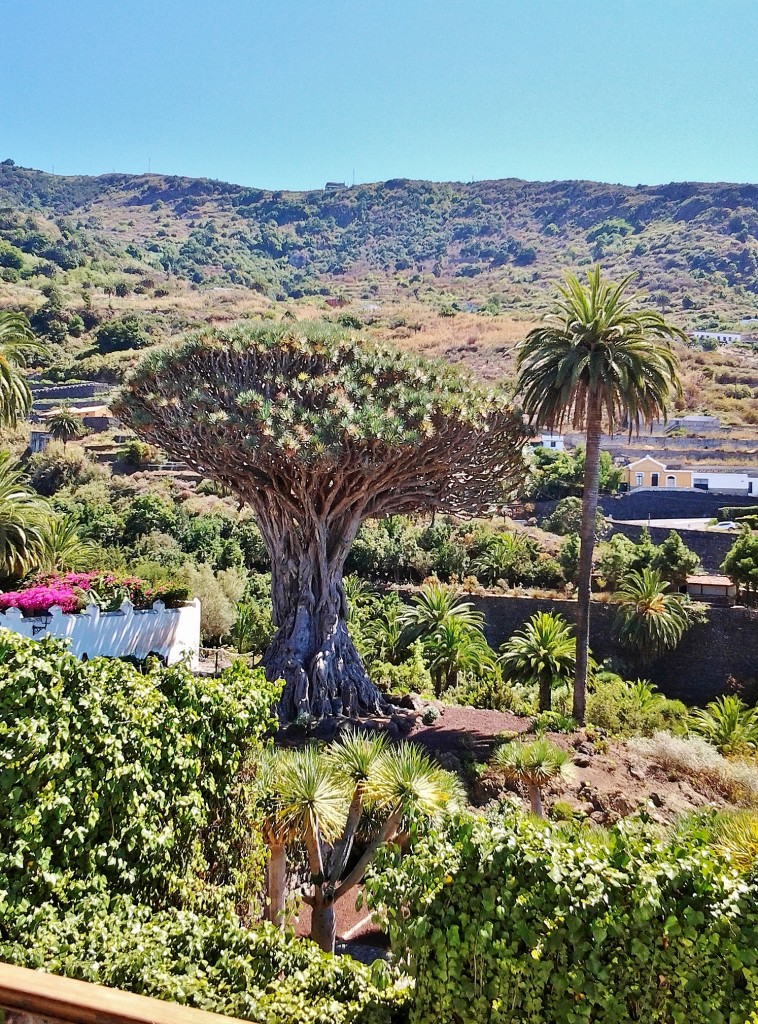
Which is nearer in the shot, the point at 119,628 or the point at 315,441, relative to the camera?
the point at 315,441

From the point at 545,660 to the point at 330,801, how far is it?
11078 millimetres

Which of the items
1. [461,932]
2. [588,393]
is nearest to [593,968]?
[461,932]

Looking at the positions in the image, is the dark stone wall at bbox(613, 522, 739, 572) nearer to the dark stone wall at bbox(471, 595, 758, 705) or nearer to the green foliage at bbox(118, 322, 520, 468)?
the dark stone wall at bbox(471, 595, 758, 705)

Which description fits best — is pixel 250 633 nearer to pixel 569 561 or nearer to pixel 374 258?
pixel 569 561

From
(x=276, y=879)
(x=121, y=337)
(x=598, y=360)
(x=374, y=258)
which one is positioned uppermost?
(x=374, y=258)

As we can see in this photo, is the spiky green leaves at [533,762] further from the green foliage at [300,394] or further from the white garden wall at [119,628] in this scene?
the green foliage at [300,394]

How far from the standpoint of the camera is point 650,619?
22609mm

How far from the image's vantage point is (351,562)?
30.3 meters

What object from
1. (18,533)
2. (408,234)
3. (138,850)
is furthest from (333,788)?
(408,234)

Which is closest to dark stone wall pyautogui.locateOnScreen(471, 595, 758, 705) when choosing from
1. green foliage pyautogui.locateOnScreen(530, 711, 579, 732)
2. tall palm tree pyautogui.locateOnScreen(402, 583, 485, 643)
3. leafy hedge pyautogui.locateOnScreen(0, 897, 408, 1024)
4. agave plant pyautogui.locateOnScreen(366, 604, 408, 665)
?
tall palm tree pyautogui.locateOnScreen(402, 583, 485, 643)

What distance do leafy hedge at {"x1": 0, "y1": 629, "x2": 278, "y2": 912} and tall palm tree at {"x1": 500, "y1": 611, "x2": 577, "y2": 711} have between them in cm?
1193

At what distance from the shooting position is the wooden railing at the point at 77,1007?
2982 millimetres

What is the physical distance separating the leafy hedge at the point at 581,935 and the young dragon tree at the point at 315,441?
872cm

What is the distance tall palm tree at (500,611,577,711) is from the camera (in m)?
17.3
